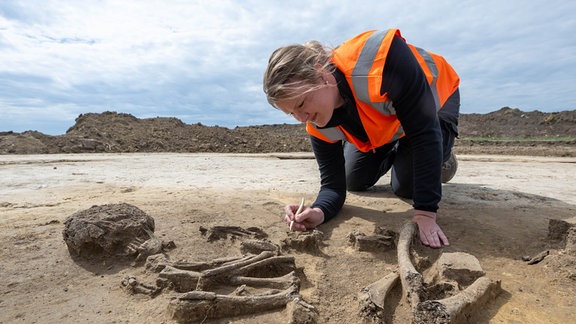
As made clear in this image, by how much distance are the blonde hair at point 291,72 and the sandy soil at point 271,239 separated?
1.00 metres

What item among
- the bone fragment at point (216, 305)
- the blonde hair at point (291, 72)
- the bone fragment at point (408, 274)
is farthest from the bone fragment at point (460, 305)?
the blonde hair at point (291, 72)

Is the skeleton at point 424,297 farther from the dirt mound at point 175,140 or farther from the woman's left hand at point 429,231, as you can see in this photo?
the dirt mound at point 175,140

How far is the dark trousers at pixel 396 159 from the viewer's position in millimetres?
3577

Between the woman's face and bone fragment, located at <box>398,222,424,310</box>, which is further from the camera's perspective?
the woman's face

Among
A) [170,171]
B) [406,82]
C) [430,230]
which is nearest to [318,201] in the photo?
[430,230]

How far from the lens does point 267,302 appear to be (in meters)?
1.84

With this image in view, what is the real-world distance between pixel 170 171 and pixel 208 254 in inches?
170

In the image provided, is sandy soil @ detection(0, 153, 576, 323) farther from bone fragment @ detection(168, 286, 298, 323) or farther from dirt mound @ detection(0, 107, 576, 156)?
dirt mound @ detection(0, 107, 576, 156)

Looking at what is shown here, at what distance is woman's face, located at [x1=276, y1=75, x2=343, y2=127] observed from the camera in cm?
237

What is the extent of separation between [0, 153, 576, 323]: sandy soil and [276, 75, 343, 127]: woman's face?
846 millimetres

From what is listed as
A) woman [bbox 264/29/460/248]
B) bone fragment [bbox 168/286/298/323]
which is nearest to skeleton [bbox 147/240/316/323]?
bone fragment [bbox 168/286/298/323]

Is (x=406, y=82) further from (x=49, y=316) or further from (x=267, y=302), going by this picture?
(x=49, y=316)

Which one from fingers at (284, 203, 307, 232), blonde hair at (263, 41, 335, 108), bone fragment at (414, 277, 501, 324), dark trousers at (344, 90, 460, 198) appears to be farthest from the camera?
dark trousers at (344, 90, 460, 198)

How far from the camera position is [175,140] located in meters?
14.1
